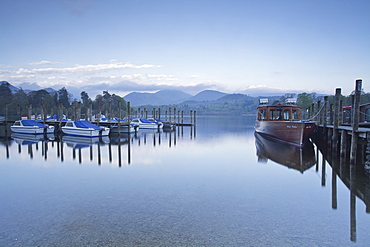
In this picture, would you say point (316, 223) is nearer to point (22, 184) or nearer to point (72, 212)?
point (72, 212)

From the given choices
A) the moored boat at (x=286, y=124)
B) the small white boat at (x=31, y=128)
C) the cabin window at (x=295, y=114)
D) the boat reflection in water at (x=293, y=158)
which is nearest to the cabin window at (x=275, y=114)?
the moored boat at (x=286, y=124)

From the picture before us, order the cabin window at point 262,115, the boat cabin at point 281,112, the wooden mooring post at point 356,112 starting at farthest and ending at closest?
the cabin window at point 262,115 → the boat cabin at point 281,112 → the wooden mooring post at point 356,112

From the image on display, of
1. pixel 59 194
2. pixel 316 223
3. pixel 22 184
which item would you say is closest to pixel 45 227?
→ pixel 59 194

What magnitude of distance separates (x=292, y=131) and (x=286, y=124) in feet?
2.94

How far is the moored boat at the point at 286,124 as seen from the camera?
860 inches

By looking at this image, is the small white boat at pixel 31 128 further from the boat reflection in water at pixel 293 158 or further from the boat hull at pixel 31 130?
the boat reflection in water at pixel 293 158

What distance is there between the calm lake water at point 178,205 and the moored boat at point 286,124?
6.54m

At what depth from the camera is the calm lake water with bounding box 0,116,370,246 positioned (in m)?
6.42

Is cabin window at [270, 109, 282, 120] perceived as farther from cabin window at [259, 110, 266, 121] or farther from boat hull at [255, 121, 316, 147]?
boat hull at [255, 121, 316, 147]

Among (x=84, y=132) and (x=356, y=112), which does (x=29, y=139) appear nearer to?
(x=84, y=132)

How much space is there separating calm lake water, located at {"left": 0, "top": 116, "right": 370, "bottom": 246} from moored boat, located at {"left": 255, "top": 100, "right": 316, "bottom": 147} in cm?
654

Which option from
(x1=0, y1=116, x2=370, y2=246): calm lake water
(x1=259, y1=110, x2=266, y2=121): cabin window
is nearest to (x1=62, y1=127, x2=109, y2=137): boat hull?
(x1=0, y1=116, x2=370, y2=246): calm lake water

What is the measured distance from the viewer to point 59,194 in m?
10.0

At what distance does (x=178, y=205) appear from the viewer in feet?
28.5
